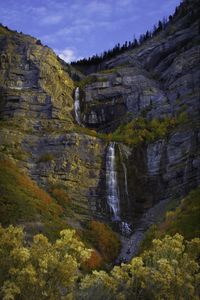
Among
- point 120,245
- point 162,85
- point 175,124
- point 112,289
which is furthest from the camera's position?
point 162,85

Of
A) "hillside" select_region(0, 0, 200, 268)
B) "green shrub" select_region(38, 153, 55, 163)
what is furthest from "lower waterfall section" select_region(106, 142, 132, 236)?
"green shrub" select_region(38, 153, 55, 163)

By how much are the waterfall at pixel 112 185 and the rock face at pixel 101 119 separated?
0.52 m

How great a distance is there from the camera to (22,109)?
187 ft

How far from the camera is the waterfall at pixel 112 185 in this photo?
44.1 metres

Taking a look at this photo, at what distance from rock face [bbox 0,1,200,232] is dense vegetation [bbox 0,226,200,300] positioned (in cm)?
2911

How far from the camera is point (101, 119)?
63.7 metres

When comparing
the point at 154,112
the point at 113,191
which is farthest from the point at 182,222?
the point at 154,112

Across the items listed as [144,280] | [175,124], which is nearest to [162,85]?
[175,124]

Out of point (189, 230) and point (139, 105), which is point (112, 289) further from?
point (139, 105)

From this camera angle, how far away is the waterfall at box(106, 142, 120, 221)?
145 feet

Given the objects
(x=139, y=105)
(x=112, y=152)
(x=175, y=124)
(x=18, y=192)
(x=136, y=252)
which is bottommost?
(x=136, y=252)

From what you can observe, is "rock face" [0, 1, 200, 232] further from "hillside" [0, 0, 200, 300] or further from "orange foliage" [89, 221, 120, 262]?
"orange foliage" [89, 221, 120, 262]

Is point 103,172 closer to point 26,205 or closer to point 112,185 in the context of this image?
point 112,185

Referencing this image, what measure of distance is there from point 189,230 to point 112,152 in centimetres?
2014
